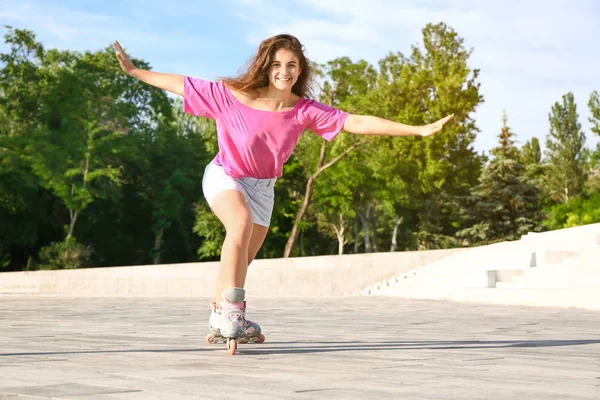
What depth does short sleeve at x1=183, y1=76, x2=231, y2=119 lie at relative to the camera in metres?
6.21

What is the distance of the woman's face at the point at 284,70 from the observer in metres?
6.15

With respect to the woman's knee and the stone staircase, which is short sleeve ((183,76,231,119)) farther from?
the stone staircase

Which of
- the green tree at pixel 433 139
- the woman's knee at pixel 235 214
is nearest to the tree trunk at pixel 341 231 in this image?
the green tree at pixel 433 139

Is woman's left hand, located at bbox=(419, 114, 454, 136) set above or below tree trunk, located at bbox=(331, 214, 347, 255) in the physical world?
below

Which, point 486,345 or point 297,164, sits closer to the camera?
point 486,345

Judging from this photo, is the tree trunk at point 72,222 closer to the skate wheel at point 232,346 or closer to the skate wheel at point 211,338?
the skate wheel at point 211,338

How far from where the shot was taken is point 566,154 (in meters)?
68.0

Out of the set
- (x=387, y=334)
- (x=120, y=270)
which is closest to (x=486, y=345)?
(x=387, y=334)

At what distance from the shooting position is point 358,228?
209ft

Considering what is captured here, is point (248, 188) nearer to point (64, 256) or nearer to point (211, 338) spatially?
point (211, 338)

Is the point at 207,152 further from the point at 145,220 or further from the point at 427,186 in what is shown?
the point at 427,186

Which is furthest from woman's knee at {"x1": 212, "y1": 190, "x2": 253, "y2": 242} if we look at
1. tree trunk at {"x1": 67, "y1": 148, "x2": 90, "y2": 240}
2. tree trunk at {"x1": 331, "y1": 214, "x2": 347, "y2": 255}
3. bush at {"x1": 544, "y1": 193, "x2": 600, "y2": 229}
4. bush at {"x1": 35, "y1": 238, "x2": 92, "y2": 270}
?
tree trunk at {"x1": 331, "y1": 214, "x2": 347, "y2": 255}

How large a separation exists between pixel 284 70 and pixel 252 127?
1.53 ft

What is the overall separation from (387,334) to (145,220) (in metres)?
47.5
